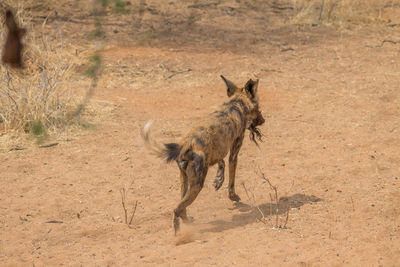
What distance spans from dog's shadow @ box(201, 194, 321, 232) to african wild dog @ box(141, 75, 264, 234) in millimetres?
234

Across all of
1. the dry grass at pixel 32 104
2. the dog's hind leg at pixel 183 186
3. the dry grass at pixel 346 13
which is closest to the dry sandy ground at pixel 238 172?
the dog's hind leg at pixel 183 186

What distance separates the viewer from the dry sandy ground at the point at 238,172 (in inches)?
195

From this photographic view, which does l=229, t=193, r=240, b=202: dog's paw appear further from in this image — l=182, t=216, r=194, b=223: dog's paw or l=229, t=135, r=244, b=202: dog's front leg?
l=182, t=216, r=194, b=223: dog's paw

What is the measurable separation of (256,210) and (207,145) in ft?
3.56

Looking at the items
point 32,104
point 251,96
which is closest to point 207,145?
point 251,96

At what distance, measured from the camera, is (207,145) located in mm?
5230

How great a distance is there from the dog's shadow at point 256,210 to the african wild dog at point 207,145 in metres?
0.23

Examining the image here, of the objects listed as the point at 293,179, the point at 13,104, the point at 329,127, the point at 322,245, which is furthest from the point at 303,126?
the point at 13,104

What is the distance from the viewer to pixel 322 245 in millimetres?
4801

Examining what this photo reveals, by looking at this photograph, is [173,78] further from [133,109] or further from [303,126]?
[303,126]

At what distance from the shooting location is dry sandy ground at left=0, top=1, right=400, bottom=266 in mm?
4957

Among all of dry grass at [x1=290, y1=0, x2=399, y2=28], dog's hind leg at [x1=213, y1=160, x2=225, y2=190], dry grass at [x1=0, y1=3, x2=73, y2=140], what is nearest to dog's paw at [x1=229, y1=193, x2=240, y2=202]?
dog's hind leg at [x1=213, y1=160, x2=225, y2=190]

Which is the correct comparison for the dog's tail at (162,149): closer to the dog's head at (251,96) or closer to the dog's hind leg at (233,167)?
the dog's hind leg at (233,167)

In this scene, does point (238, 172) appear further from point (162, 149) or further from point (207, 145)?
point (162, 149)
